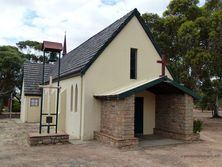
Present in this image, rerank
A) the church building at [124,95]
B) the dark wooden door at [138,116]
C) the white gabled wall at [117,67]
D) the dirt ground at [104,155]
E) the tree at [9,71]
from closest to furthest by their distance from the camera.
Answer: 1. the dirt ground at [104,155]
2. the church building at [124,95]
3. the white gabled wall at [117,67]
4. the dark wooden door at [138,116]
5. the tree at [9,71]

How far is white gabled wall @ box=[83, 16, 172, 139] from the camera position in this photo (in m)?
13.6

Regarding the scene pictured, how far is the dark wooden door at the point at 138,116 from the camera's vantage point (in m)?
15.5

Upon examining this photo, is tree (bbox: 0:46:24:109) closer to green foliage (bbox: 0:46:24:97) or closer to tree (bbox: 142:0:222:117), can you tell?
green foliage (bbox: 0:46:24:97)

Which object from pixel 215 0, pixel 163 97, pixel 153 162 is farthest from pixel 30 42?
pixel 153 162

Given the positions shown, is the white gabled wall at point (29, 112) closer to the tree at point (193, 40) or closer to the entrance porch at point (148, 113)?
the entrance porch at point (148, 113)

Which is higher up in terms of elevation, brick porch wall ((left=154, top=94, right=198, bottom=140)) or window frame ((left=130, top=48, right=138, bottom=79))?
window frame ((left=130, top=48, right=138, bottom=79))

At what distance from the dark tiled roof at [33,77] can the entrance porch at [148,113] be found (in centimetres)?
1338

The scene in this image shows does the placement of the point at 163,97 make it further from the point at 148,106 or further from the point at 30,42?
the point at 30,42

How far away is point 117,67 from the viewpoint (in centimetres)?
1460

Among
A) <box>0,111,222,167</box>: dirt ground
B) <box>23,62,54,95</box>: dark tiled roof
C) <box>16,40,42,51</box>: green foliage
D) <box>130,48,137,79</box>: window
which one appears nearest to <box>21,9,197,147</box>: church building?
<box>130,48,137,79</box>: window

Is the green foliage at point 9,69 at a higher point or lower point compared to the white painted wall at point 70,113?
higher

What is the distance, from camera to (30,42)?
150 ft

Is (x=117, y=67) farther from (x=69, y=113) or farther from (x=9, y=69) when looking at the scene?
(x=9, y=69)

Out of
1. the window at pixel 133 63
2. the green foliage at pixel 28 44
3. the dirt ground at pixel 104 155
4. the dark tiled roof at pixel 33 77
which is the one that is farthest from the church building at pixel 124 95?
the green foliage at pixel 28 44
